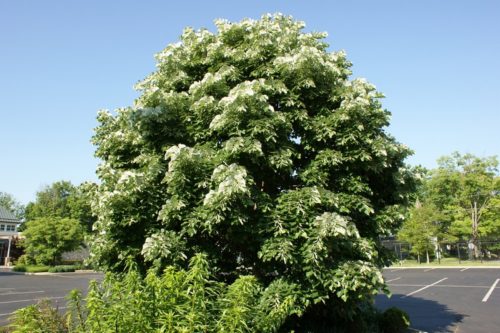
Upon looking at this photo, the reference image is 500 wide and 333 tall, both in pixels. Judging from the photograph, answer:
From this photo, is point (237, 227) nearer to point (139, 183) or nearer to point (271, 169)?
point (271, 169)

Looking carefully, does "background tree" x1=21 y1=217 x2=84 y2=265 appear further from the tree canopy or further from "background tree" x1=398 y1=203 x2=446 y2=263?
the tree canopy

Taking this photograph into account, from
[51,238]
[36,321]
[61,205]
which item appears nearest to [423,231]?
[51,238]

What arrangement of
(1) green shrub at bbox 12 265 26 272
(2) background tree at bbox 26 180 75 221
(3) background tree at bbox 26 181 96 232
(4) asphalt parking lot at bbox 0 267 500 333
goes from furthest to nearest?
(2) background tree at bbox 26 180 75 221, (3) background tree at bbox 26 181 96 232, (1) green shrub at bbox 12 265 26 272, (4) asphalt parking lot at bbox 0 267 500 333

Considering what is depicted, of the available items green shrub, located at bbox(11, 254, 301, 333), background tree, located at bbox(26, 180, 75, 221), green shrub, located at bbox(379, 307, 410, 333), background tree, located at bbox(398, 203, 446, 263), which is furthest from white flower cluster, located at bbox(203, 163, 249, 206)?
background tree, located at bbox(26, 180, 75, 221)

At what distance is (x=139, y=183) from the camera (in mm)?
7953

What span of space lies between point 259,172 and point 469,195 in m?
49.4

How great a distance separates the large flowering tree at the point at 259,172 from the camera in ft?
24.6

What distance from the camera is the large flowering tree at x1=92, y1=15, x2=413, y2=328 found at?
Result: 7.49 m

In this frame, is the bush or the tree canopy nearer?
the bush

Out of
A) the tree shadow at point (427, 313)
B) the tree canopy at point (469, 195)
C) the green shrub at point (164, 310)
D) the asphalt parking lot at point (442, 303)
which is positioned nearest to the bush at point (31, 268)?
the asphalt parking lot at point (442, 303)

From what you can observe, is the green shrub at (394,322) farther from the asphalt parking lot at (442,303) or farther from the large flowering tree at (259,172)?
the large flowering tree at (259,172)

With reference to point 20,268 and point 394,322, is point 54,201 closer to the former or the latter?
point 20,268

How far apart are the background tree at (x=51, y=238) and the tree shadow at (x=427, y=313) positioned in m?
35.4

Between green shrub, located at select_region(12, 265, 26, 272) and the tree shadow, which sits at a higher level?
the tree shadow
